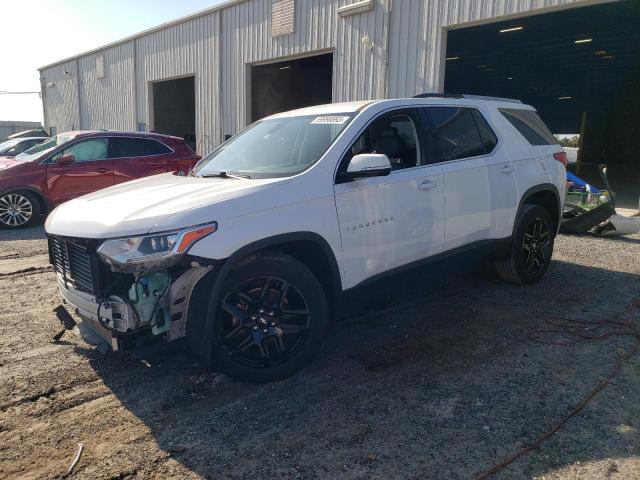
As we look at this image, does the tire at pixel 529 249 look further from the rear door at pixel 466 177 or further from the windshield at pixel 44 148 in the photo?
the windshield at pixel 44 148

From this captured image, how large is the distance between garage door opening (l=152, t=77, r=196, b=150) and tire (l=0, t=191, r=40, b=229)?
1208 cm

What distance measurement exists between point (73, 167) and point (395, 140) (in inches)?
281

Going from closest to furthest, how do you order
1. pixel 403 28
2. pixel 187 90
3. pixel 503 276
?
pixel 503 276
pixel 403 28
pixel 187 90

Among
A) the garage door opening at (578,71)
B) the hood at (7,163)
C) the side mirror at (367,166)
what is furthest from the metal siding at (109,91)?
the side mirror at (367,166)

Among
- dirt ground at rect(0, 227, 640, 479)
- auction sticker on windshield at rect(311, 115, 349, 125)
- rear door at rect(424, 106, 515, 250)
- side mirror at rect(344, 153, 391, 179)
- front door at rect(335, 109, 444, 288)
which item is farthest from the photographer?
rear door at rect(424, 106, 515, 250)

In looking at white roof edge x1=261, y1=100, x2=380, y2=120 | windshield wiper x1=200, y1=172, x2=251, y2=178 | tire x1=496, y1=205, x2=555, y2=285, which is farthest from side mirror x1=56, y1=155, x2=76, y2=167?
tire x1=496, y1=205, x2=555, y2=285

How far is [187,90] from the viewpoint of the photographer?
2223 centimetres

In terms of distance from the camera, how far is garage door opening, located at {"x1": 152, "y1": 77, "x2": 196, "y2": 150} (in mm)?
20994

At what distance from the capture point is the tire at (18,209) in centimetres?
887

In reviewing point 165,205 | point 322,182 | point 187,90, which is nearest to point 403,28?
point 322,182

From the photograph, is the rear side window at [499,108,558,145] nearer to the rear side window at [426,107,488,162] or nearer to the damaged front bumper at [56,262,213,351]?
the rear side window at [426,107,488,162]

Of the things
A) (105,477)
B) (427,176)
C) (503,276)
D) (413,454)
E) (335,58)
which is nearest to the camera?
(105,477)

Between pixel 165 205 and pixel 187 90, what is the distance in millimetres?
20748

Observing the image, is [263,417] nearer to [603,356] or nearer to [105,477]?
[105,477]
